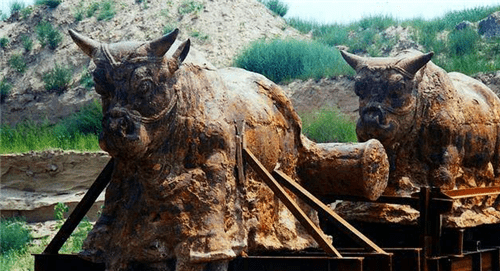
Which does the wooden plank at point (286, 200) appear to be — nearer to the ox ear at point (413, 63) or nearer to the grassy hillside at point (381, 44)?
the ox ear at point (413, 63)

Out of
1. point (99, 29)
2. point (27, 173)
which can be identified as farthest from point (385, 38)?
point (27, 173)

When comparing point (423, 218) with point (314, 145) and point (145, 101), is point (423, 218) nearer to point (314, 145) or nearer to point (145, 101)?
point (314, 145)

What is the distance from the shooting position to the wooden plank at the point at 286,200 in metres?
10.4

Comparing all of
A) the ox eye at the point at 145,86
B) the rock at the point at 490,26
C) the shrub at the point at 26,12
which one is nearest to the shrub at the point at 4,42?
the shrub at the point at 26,12

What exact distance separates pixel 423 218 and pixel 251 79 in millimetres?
2764

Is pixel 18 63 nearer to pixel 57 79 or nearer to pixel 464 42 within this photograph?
pixel 57 79

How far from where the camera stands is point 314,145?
12312 millimetres

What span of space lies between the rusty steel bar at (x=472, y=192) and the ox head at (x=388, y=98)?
37.9 inches

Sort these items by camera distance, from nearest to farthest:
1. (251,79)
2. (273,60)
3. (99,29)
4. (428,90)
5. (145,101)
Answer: (145,101), (251,79), (428,90), (273,60), (99,29)

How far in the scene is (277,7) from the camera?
3491 cm

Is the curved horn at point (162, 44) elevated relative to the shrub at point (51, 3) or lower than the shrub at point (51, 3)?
elevated

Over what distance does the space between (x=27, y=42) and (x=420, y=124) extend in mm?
17468

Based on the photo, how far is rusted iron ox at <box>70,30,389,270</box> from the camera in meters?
9.83

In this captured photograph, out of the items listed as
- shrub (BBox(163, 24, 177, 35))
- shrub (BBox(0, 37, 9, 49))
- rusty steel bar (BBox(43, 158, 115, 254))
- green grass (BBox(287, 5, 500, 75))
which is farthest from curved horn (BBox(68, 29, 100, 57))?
shrub (BBox(0, 37, 9, 49))
